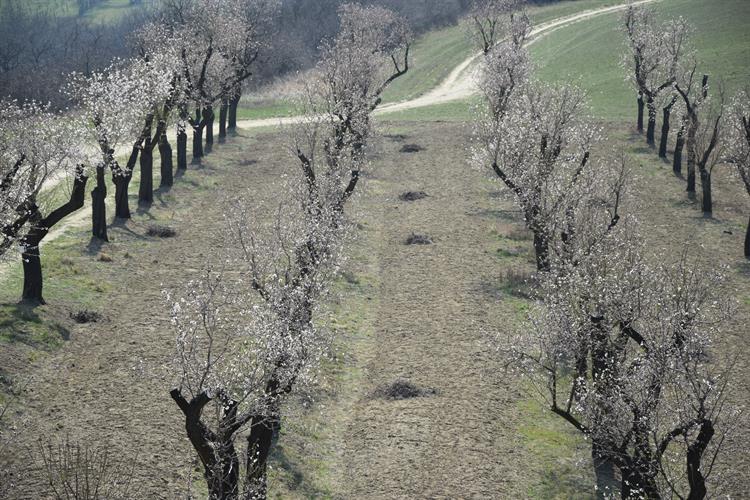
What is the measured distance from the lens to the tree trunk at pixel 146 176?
62.2 m

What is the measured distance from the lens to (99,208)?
174 ft

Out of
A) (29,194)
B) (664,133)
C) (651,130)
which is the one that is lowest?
(651,130)

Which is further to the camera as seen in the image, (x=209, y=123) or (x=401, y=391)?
(x=209, y=123)

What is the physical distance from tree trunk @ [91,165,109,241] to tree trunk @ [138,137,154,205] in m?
9.03

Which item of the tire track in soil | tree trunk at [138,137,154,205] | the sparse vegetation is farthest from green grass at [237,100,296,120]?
the tire track in soil

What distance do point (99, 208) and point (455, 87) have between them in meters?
78.9

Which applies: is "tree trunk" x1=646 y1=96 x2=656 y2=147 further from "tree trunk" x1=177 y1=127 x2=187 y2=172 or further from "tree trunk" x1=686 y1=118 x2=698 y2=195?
"tree trunk" x1=177 y1=127 x2=187 y2=172

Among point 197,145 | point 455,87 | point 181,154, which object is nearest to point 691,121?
point 181,154

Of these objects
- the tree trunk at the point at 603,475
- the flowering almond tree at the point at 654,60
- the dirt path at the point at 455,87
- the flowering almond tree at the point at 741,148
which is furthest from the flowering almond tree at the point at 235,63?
the tree trunk at the point at 603,475

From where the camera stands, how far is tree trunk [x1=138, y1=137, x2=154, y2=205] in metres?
62.2

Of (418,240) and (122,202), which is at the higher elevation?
(122,202)

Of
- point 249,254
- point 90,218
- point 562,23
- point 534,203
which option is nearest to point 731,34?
point 562,23

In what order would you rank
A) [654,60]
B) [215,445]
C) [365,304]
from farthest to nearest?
1. [654,60]
2. [365,304]
3. [215,445]

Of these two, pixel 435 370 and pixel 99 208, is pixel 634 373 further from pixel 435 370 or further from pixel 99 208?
pixel 99 208
